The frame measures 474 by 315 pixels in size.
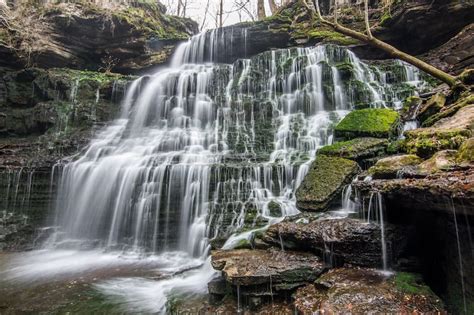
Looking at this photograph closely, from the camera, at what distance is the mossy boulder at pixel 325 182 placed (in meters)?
6.48

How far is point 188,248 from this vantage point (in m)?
7.77

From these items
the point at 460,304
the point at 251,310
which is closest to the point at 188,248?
the point at 251,310

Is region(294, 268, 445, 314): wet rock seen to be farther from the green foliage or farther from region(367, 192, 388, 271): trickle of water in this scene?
the green foliage

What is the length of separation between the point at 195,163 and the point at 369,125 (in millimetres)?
5153

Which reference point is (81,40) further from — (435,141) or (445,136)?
(445,136)

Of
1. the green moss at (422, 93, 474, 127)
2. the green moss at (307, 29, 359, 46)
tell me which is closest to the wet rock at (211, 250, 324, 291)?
the green moss at (422, 93, 474, 127)

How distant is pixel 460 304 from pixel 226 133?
29.3 feet

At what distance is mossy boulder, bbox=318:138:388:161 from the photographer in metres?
7.41

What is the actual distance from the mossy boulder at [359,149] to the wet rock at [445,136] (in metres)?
1.12

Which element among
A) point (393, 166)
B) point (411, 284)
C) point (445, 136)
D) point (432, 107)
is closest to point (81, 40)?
point (432, 107)

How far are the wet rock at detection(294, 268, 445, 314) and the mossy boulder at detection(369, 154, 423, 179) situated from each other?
5.40ft

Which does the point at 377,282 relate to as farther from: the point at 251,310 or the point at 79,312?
the point at 79,312

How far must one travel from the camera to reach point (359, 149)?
750 cm

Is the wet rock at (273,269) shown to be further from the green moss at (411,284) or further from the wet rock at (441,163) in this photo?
the wet rock at (441,163)
